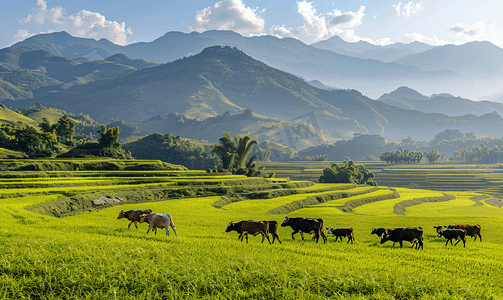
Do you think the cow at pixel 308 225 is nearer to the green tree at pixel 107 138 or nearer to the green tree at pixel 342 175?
the green tree at pixel 107 138

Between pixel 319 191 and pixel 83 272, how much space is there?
54.2m

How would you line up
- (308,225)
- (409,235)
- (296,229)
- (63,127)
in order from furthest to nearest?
(63,127) → (296,229) → (308,225) → (409,235)

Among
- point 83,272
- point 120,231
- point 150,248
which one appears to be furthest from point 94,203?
point 83,272

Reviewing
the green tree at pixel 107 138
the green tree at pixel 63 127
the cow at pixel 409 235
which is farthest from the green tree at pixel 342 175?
the green tree at pixel 63 127

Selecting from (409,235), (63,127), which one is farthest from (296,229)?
(63,127)

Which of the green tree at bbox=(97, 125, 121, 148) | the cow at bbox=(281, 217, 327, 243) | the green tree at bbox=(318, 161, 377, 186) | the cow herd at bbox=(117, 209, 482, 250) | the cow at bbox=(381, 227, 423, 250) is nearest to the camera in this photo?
the cow herd at bbox=(117, 209, 482, 250)

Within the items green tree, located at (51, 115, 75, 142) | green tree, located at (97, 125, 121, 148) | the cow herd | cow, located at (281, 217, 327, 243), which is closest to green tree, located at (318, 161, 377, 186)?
green tree, located at (97, 125, 121, 148)

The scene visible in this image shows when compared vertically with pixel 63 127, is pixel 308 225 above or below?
below

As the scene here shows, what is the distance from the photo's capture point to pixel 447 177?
128 metres

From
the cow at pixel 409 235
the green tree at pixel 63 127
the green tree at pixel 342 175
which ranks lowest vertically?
the green tree at pixel 342 175

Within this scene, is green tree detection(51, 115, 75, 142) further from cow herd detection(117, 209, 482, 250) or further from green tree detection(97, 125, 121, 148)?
cow herd detection(117, 209, 482, 250)

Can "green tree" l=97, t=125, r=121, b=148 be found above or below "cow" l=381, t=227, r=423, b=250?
above

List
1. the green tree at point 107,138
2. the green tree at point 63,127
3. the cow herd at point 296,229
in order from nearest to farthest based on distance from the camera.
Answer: the cow herd at point 296,229, the green tree at point 107,138, the green tree at point 63,127

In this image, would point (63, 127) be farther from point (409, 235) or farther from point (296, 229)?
point (409, 235)
